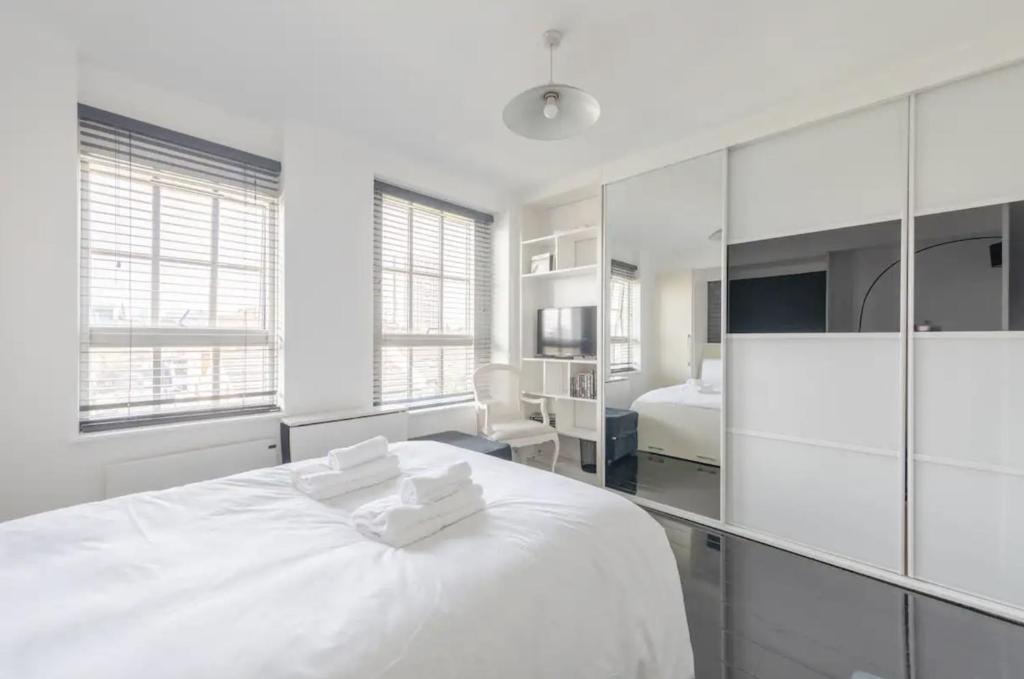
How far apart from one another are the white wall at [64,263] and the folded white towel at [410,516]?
66.8 inches

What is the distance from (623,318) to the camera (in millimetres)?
3434

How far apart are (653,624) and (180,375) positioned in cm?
275

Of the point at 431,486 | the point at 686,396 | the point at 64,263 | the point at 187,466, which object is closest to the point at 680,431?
the point at 686,396

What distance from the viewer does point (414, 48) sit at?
2121 mm

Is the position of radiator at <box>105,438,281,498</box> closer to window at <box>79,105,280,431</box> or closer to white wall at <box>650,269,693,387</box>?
window at <box>79,105,280,431</box>

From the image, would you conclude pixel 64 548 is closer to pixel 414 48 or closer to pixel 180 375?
pixel 180 375

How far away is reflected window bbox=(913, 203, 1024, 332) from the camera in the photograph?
6.55 feet

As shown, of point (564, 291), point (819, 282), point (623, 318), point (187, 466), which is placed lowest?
point (187, 466)

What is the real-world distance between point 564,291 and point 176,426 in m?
3.14

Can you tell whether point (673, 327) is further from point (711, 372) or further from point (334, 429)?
point (334, 429)

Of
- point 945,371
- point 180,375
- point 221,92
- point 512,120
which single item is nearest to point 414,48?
point 512,120

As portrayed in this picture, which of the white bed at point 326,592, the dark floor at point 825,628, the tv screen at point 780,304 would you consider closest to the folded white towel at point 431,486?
the white bed at point 326,592

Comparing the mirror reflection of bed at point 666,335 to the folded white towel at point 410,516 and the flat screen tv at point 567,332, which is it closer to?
the flat screen tv at point 567,332

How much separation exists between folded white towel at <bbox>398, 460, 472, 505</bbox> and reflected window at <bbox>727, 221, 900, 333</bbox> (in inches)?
87.1
